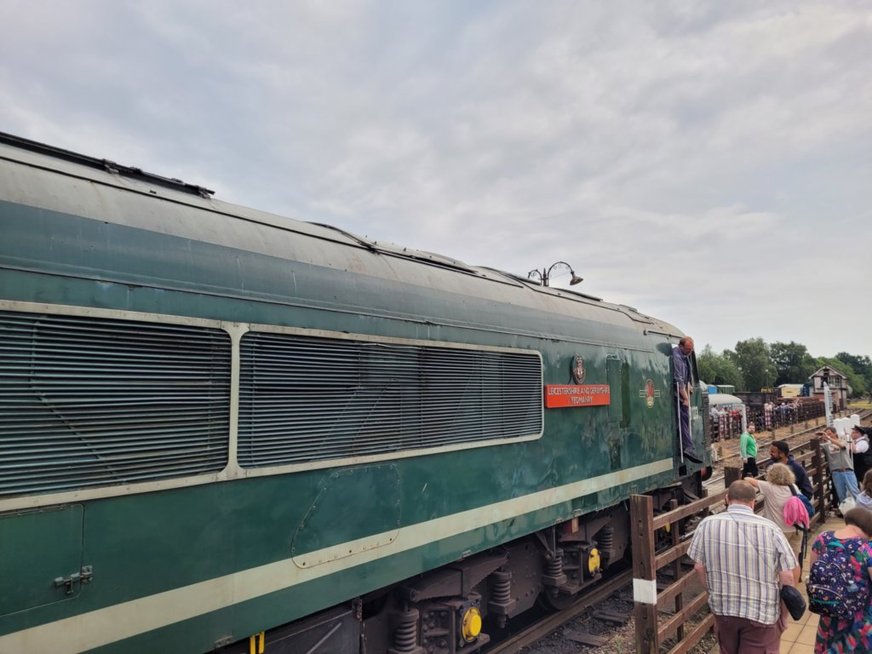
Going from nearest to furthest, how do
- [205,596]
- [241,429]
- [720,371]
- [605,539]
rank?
1. [205,596]
2. [241,429]
3. [605,539]
4. [720,371]

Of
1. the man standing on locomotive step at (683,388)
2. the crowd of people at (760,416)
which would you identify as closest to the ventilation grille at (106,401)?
the man standing on locomotive step at (683,388)

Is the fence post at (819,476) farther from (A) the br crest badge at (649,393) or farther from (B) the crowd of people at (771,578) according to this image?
(B) the crowd of people at (771,578)

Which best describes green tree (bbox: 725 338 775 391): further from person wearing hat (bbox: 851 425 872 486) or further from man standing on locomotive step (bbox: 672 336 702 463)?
man standing on locomotive step (bbox: 672 336 702 463)

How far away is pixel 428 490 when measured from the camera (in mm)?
4309

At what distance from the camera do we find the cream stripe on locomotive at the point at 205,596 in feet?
7.83

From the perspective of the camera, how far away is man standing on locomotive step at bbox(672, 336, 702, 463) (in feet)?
29.3

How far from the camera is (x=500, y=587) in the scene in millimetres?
5516

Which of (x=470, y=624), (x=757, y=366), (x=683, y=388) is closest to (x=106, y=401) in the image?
(x=470, y=624)

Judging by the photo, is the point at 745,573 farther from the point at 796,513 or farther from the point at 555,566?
the point at 555,566

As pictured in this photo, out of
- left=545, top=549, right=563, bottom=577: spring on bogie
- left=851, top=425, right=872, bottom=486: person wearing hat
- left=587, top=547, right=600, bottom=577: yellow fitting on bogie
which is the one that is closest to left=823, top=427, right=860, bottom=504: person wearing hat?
left=851, top=425, right=872, bottom=486: person wearing hat

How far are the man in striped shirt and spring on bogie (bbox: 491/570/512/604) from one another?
1.96 meters

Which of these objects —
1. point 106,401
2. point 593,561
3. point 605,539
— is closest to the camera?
point 106,401

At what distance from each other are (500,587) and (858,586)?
114 inches

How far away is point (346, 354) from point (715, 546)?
9.45 feet
